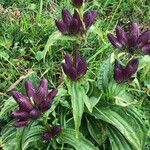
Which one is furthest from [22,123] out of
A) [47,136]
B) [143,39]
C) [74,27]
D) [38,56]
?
[38,56]

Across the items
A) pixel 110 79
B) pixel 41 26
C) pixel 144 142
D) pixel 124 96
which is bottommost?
pixel 144 142

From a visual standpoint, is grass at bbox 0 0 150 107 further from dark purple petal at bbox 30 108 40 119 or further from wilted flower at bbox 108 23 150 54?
dark purple petal at bbox 30 108 40 119

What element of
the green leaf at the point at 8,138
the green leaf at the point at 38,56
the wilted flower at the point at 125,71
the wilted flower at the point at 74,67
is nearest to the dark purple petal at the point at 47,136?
the green leaf at the point at 8,138

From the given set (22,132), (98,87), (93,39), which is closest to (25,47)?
(93,39)

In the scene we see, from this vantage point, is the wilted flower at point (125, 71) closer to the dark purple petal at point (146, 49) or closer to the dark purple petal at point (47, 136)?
the dark purple petal at point (146, 49)

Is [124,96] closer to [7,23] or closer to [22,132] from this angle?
[22,132]

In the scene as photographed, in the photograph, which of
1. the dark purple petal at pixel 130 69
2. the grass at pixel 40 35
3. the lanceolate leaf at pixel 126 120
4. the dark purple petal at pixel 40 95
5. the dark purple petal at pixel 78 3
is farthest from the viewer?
the grass at pixel 40 35
